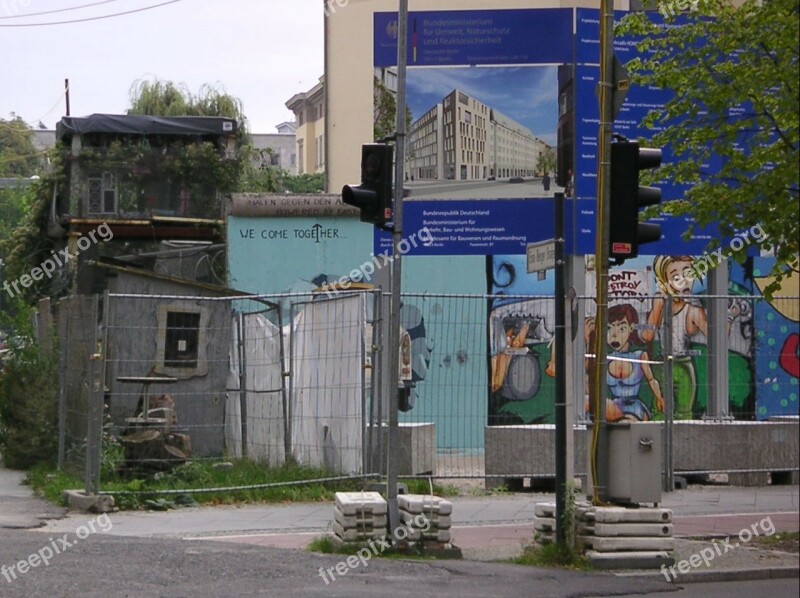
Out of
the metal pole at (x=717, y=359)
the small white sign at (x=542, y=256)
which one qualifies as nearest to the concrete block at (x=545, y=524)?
the small white sign at (x=542, y=256)

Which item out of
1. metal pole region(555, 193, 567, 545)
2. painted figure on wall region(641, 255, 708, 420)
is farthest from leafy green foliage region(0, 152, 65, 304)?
metal pole region(555, 193, 567, 545)

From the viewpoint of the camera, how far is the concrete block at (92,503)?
12.4 m

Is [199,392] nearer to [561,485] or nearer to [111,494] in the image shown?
[111,494]

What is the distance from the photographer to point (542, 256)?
33.9 feet

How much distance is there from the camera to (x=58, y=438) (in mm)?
16203

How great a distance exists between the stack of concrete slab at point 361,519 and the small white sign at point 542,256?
93.2 inches

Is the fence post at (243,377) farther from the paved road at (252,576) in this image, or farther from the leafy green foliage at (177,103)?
the leafy green foliage at (177,103)

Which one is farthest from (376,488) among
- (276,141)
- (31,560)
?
(276,141)

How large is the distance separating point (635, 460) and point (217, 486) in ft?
17.5

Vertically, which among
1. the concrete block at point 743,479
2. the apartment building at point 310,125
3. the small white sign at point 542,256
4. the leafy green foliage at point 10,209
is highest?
the apartment building at point 310,125

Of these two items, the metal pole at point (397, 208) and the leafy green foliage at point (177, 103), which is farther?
the leafy green foliage at point (177, 103)

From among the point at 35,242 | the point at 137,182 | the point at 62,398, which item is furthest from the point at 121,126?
the point at 62,398

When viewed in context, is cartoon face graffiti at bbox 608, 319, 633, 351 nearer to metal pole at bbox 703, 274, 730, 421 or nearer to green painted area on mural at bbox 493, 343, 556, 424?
metal pole at bbox 703, 274, 730, 421

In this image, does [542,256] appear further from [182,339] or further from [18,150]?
→ [18,150]
